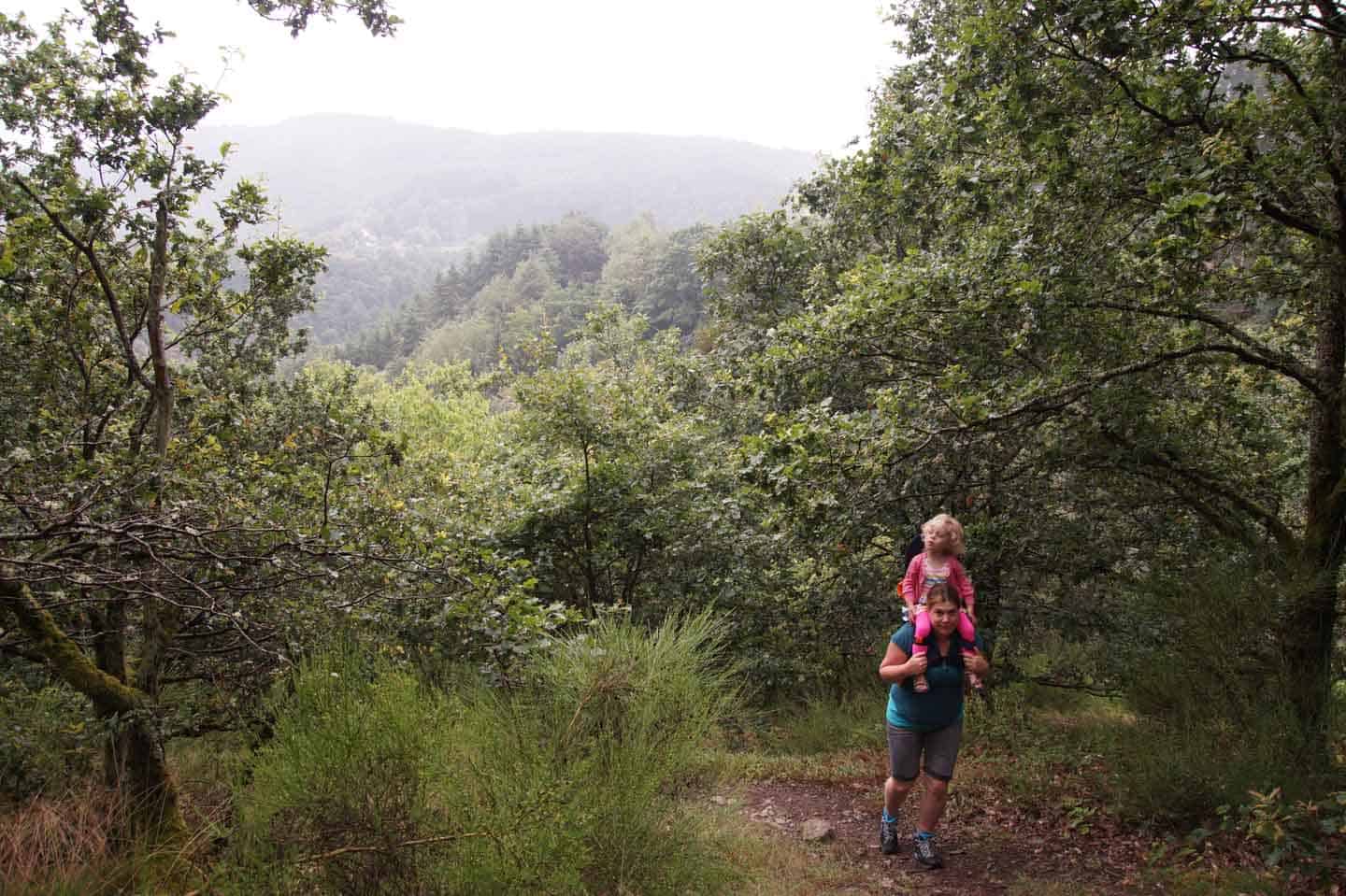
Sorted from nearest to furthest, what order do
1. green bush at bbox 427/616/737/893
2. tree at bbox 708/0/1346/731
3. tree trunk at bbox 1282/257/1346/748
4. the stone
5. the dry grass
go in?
the dry grass, green bush at bbox 427/616/737/893, tree at bbox 708/0/1346/731, tree trunk at bbox 1282/257/1346/748, the stone

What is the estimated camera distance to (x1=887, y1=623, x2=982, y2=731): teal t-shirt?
4062mm

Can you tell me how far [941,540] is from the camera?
4145mm

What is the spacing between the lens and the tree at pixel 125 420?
3412 mm

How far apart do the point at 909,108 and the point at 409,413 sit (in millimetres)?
24993

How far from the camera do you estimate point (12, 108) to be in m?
4.50

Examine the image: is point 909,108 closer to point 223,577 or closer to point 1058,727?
point 1058,727

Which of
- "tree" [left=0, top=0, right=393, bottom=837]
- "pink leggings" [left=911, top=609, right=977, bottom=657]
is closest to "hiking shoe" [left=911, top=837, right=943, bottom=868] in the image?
"pink leggings" [left=911, top=609, right=977, bottom=657]

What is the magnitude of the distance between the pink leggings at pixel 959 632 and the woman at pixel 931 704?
0.9 inches

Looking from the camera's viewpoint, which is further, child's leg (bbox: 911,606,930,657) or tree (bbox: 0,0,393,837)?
child's leg (bbox: 911,606,930,657)

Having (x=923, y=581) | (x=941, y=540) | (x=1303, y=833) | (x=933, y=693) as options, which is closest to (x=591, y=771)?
(x=933, y=693)

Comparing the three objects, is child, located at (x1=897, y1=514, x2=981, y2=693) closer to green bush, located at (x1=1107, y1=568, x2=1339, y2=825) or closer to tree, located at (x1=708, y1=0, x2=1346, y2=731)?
tree, located at (x1=708, y1=0, x2=1346, y2=731)

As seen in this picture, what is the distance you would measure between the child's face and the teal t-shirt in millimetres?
438

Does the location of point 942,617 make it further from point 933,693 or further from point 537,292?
point 537,292

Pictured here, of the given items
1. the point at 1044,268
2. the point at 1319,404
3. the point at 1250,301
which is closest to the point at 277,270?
the point at 1044,268
